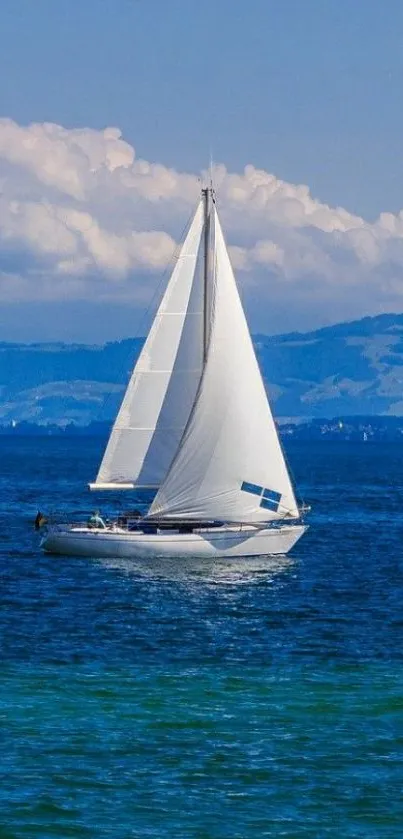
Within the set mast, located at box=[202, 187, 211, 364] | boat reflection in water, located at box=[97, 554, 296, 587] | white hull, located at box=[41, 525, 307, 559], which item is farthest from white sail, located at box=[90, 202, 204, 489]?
boat reflection in water, located at box=[97, 554, 296, 587]

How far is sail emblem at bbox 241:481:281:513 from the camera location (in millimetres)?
73312

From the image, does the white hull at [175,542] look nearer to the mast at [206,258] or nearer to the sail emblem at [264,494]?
the sail emblem at [264,494]

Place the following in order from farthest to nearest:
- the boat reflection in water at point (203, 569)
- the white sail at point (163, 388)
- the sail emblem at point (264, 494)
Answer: the white sail at point (163, 388)
the sail emblem at point (264, 494)
the boat reflection in water at point (203, 569)

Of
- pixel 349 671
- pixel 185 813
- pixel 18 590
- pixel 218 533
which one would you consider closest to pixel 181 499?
pixel 218 533

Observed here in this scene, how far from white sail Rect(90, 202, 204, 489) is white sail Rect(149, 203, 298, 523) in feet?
9.39

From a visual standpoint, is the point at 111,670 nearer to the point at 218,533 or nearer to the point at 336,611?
the point at 336,611

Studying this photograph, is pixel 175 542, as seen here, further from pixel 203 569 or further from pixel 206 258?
pixel 206 258

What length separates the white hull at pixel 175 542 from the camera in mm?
72562

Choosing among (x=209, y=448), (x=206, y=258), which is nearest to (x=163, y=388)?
(x=209, y=448)

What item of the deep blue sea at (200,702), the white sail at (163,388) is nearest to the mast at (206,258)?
the white sail at (163,388)

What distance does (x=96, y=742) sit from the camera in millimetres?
37000

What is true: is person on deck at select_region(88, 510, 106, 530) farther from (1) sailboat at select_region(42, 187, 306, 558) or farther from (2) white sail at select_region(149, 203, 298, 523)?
(2) white sail at select_region(149, 203, 298, 523)

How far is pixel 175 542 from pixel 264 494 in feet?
16.5

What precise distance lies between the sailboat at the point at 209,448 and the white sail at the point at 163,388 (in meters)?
0.07
